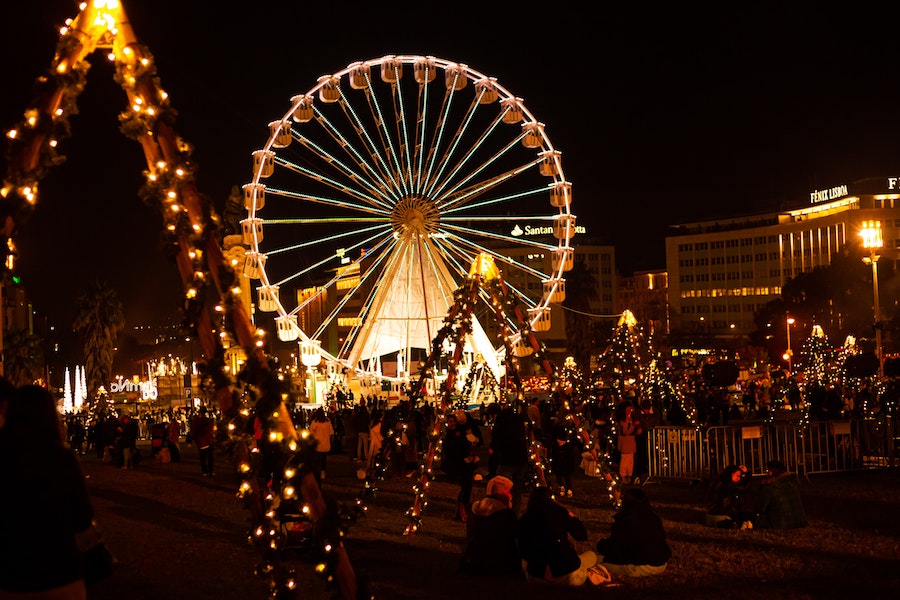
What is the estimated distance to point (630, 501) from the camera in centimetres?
1085

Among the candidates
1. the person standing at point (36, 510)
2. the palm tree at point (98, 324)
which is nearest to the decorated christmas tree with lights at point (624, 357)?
the person standing at point (36, 510)

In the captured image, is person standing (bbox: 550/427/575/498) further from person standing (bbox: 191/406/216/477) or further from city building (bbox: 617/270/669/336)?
city building (bbox: 617/270/669/336)

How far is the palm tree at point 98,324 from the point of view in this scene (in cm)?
6519

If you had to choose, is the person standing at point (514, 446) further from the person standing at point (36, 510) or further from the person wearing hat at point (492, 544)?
the person standing at point (36, 510)

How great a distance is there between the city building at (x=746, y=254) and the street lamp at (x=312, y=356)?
94576 millimetres

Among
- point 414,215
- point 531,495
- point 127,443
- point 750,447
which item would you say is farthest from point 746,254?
point 531,495

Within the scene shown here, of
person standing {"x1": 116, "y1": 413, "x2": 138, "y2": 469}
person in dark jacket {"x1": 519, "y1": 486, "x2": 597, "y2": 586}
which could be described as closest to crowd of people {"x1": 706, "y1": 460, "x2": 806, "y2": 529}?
person in dark jacket {"x1": 519, "y1": 486, "x2": 597, "y2": 586}

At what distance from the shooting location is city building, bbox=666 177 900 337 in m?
138

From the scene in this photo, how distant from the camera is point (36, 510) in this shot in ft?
16.7

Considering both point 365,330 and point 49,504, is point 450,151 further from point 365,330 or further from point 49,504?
point 49,504

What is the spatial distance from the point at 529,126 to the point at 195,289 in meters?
27.4

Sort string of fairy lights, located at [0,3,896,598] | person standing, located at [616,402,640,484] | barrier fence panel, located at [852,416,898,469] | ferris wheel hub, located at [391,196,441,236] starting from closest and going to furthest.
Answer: string of fairy lights, located at [0,3,896,598], person standing, located at [616,402,640,484], barrier fence panel, located at [852,416,898,469], ferris wheel hub, located at [391,196,441,236]

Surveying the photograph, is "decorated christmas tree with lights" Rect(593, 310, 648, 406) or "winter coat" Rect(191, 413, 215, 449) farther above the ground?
"decorated christmas tree with lights" Rect(593, 310, 648, 406)

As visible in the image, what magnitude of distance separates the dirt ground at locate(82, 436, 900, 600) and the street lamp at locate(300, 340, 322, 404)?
18491mm
